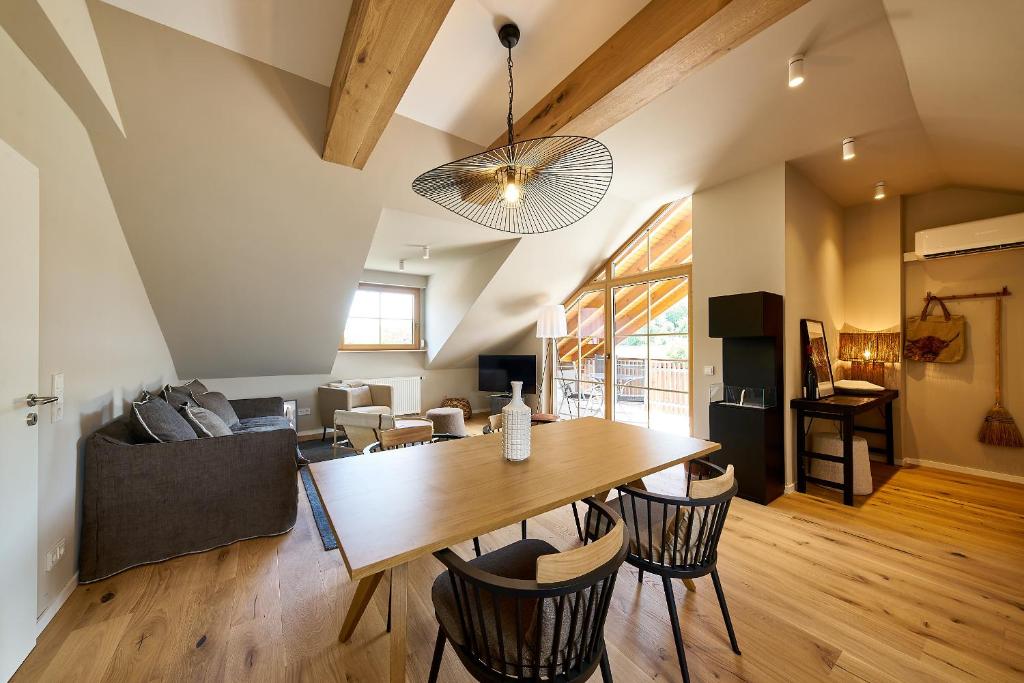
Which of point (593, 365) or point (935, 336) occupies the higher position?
point (935, 336)

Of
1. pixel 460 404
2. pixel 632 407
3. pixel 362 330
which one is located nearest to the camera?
pixel 632 407

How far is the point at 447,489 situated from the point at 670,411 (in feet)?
12.6

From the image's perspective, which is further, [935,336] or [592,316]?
[592,316]

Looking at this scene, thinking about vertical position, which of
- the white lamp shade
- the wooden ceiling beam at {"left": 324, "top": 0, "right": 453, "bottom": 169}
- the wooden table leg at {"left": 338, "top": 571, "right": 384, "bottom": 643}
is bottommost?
the wooden table leg at {"left": 338, "top": 571, "right": 384, "bottom": 643}

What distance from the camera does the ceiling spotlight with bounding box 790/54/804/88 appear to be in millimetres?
2006

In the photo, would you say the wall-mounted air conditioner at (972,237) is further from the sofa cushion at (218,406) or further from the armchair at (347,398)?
the sofa cushion at (218,406)

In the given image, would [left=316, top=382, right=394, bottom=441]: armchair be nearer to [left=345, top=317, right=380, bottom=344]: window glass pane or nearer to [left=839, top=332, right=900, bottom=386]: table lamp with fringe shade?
[left=345, top=317, right=380, bottom=344]: window glass pane

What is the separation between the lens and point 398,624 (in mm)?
1105

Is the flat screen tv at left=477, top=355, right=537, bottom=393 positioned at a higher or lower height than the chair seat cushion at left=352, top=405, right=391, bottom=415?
higher

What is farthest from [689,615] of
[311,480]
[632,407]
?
[632,407]

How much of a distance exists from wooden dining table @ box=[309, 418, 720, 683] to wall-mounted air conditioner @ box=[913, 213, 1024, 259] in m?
3.50

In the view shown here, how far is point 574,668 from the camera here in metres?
1.03

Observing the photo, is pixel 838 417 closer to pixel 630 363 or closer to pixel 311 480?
pixel 630 363

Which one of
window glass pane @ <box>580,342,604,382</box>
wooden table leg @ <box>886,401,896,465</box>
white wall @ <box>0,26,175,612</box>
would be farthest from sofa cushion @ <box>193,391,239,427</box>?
wooden table leg @ <box>886,401,896,465</box>
